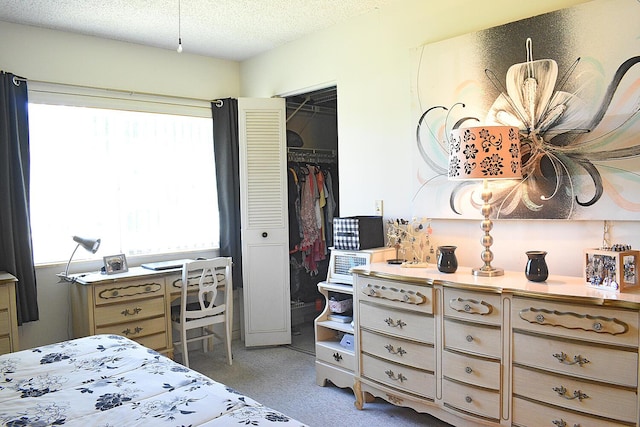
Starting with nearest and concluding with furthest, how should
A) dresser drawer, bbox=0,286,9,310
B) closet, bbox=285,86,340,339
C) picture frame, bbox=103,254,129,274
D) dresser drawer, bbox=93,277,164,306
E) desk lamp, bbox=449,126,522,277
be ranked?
desk lamp, bbox=449,126,522,277 < dresser drawer, bbox=0,286,9,310 < dresser drawer, bbox=93,277,164,306 < picture frame, bbox=103,254,129,274 < closet, bbox=285,86,340,339

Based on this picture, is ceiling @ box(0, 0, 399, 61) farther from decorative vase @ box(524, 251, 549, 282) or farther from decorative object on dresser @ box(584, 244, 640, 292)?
decorative object on dresser @ box(584, 244, 640, 292)

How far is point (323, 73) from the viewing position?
4.02m

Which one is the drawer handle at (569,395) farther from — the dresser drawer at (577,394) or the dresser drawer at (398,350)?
the dresser drawer at (398,350)

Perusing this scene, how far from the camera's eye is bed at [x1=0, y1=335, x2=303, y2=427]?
1.59 m

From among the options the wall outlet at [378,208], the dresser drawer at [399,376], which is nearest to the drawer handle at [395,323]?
the dresser drawer at [399,376]

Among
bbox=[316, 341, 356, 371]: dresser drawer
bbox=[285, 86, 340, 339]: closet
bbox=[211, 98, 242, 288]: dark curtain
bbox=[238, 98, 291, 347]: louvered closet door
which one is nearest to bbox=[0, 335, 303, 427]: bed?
bbox=[316, 341, 356, 371]: dresser drawer

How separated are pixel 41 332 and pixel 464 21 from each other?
3.78 meters

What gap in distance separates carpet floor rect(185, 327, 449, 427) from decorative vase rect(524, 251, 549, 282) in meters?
1.07

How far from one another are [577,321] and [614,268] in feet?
1.04

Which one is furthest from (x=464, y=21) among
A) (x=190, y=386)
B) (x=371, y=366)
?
(x=190, y=386)

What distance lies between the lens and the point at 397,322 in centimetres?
283

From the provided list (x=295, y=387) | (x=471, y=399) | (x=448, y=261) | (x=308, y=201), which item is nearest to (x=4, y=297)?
(x=295, y=387)

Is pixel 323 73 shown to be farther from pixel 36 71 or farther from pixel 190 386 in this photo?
pixel 190 386

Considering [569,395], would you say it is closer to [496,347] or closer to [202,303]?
[496,347]
